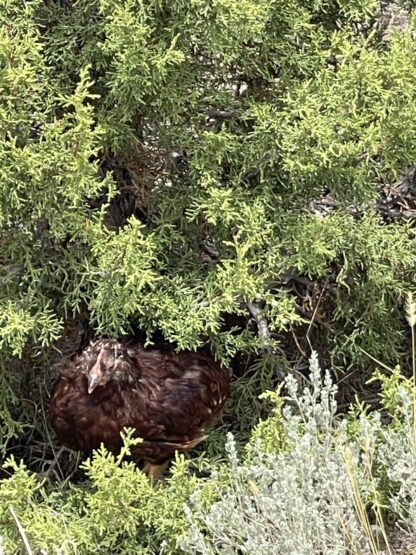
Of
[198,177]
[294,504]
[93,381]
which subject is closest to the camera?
[294,504]

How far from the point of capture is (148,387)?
8.29 feet

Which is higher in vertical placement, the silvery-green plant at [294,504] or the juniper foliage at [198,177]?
the juniper foliage at [198,177]

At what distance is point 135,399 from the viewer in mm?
2494

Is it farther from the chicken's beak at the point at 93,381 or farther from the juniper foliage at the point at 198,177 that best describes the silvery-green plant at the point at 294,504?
the chicken's beak at the point at 93,381

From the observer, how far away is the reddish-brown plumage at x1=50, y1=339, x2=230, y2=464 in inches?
97.6

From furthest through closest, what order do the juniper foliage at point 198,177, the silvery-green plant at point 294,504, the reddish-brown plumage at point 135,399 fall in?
the reddish-brown plumage at point 135,399 < the juniper foliage at point 198,177 < the silvery-green plant at point 294,504

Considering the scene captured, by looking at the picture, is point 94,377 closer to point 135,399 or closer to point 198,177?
point 135,399

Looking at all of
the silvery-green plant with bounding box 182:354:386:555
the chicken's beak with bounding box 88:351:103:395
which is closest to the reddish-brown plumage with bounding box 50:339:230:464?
the chicken's beak with bounding box 88:351:103:395

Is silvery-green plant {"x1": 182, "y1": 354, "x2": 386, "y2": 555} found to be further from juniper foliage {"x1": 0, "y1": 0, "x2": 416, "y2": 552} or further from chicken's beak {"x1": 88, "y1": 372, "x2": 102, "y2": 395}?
chicken's beak {"x1": 88, "y1": 372, "x2": 102, "y2": 395}

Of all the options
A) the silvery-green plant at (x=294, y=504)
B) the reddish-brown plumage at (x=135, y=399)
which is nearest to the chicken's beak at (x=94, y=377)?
the reddish-brown plumage at (x=135, y=399)

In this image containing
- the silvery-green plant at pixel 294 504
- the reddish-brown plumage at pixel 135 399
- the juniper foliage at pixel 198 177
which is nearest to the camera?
the silvery-green plant at pixel 294 504

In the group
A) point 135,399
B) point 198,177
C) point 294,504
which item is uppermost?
point 198,177

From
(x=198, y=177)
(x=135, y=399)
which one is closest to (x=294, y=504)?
(x=135, y=399)

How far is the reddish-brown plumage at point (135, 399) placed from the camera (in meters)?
2.48
